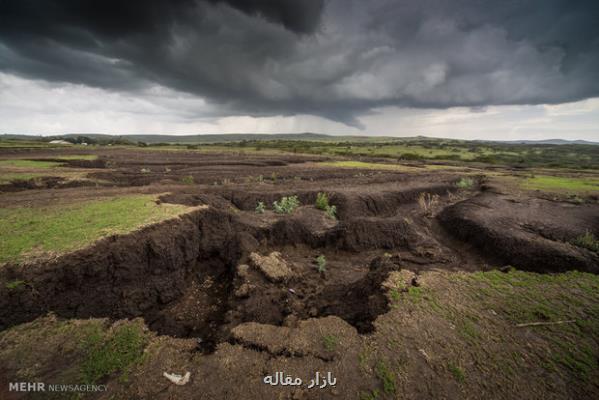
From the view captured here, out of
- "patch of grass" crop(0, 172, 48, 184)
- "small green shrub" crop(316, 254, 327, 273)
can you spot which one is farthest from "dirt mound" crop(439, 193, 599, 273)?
"patch of grass" crop(0, 172, 48, 184)

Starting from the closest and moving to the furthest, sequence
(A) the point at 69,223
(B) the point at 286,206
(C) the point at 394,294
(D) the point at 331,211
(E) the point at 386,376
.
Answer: (E) the point at 386,376 < (C) the point at 394,294 < (A) the point at 69,223 < (B) the point at 286,206 < (D) the point at 331,211

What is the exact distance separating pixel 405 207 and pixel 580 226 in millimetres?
8742

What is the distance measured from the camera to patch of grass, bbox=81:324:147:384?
186 inches

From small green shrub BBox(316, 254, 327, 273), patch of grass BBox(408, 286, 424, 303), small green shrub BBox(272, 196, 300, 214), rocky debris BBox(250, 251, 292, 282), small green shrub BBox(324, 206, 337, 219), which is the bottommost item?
small green shrub BBox(316, 254, 327, 273)

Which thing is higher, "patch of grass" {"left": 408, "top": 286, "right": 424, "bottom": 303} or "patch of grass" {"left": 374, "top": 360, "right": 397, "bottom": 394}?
"patch of grass" {"left": 408, "top": 286, "right": 424, "bottom": 303}

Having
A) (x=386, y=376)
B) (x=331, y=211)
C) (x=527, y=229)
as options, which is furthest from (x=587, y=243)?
(x=386, y=376)

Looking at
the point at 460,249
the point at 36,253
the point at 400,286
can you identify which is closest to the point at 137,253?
the point at 36,253

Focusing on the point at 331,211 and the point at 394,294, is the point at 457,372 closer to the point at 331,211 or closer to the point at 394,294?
the point at 394,294

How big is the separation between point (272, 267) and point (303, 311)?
2182mm

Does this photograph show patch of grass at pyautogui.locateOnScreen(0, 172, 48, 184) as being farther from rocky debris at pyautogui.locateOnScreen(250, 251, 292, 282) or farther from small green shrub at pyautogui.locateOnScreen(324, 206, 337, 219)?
small green shrub at pyautogui.locateOnScreen(324, 206, 337, 219)

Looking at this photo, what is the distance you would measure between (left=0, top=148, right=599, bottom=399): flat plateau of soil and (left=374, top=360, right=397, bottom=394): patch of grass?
2cm

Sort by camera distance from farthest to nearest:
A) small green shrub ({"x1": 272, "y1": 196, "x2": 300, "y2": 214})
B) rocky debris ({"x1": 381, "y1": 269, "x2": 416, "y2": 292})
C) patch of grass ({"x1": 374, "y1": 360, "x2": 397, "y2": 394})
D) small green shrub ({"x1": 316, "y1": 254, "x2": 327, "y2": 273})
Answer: small green shrub ({"x1": 272, "y1": 196, "x2": 300, "y2": 214}) → small green shrub ({"x1": 316, "y1": 254, "x2": 327, "y2": 273}) → rocky debris ({"x1": 381, "y1": 269, "x2": 416, "y2": 292}) → patch of grass ({"x1": 374, "y1": 360, "x2": 397, "y2": 394})

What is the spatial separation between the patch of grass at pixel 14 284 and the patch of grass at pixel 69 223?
77 centimetres

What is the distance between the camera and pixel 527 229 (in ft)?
41.1
